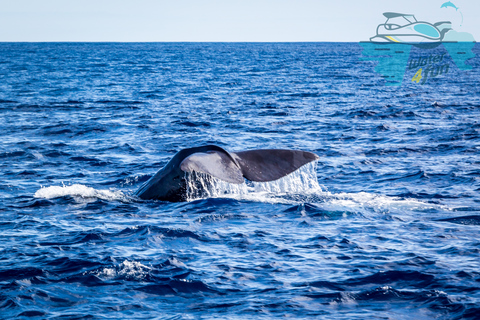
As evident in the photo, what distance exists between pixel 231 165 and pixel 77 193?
418 cm

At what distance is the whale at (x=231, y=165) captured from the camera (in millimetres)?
7266

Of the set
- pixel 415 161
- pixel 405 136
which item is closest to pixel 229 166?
pixel 415 161

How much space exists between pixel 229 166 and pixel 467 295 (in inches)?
125

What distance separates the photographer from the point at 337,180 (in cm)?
1241

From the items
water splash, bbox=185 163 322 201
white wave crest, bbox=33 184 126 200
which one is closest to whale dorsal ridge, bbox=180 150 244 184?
water splash, bbox=185 163 322 201

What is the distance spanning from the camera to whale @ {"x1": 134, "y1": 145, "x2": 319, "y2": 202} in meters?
7.27

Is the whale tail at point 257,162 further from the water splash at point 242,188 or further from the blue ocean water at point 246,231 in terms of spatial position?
the water splash at point 242,188

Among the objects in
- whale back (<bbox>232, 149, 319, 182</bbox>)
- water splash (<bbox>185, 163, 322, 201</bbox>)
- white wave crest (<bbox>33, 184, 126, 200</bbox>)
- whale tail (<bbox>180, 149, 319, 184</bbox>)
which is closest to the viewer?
whale tail (<bbox>180, 149, 319, 184</bbox>)

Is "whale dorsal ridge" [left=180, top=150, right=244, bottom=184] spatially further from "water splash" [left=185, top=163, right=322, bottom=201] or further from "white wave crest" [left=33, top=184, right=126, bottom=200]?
"white wave crest" [left=33, top=184, right=126, bottom=200]

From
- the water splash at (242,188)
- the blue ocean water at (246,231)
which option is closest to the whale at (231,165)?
the water splash at (242,188)

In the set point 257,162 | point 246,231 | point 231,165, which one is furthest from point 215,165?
point 246,231

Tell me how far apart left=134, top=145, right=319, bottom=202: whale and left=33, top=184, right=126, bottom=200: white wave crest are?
4.89 ft

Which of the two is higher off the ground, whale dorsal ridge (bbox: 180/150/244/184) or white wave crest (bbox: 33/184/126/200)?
whale dorsal ridge (bbox: 180/150/244/184)

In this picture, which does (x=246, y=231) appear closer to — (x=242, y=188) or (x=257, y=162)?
(x=257, y=162)
